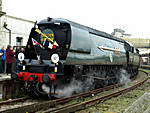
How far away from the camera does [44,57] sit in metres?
8.70

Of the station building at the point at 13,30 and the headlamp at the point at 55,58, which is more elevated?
the station building at the point at 13,30

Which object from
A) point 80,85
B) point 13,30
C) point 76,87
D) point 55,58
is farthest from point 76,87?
point 13,30

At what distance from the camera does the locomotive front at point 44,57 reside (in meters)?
7.62

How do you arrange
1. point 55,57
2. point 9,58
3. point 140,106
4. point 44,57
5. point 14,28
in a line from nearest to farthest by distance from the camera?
point 140,106 < point 55,57 < point 44,57 < point 9,58 < point 14,28

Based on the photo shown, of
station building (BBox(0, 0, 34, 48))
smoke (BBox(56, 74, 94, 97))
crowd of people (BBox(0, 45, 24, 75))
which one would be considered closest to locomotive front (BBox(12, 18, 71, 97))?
smoke (BBox(56, 74, 94, 97))

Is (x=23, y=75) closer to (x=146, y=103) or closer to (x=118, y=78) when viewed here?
(x=146, y=103)

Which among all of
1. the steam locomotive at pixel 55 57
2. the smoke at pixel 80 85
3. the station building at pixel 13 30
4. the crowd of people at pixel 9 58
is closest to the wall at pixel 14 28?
the station building at pixel 13 30

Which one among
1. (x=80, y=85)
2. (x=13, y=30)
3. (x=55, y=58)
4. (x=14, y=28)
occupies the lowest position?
(x=80, y=85)

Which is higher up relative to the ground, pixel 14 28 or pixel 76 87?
pixel 14 28

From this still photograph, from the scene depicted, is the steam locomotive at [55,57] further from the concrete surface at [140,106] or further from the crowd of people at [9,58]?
the concrete surface at [140,106]

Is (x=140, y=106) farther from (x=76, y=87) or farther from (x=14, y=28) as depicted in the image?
(x=14, y=28)

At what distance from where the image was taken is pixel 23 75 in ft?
26.8

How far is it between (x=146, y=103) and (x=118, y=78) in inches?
361

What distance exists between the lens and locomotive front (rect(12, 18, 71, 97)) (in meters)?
7.62
